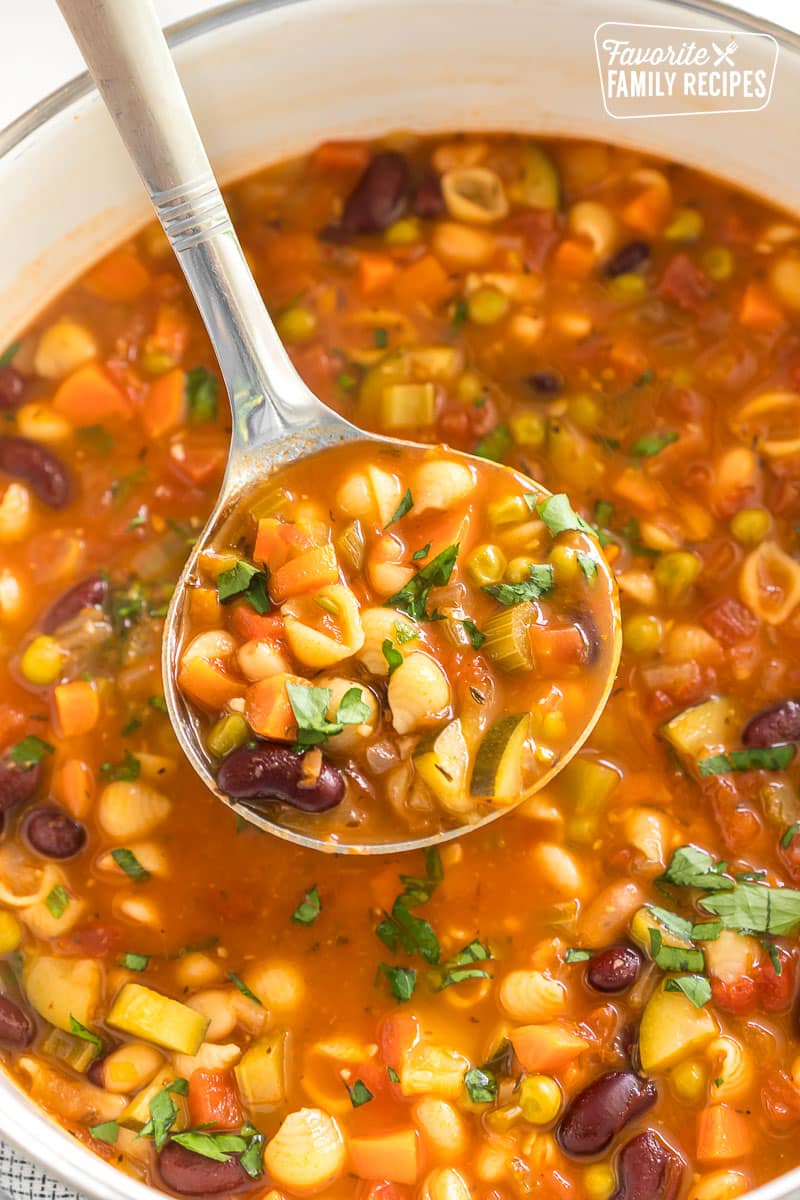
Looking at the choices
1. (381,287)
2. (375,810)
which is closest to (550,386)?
(381,287)

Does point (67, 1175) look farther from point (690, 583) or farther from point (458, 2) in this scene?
point (458, 2)

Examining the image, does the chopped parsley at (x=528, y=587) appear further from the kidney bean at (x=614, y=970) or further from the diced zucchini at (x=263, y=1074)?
the diced zucchini at (x=263, y=1074)

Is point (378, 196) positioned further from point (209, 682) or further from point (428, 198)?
point (209, 682)

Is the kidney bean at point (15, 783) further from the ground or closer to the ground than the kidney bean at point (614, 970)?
further from the ground

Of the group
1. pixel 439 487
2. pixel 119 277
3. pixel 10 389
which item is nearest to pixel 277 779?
pixel 439 487

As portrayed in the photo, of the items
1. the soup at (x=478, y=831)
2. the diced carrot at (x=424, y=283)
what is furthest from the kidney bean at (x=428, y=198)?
the diced carrot at (x=424, y=283)
